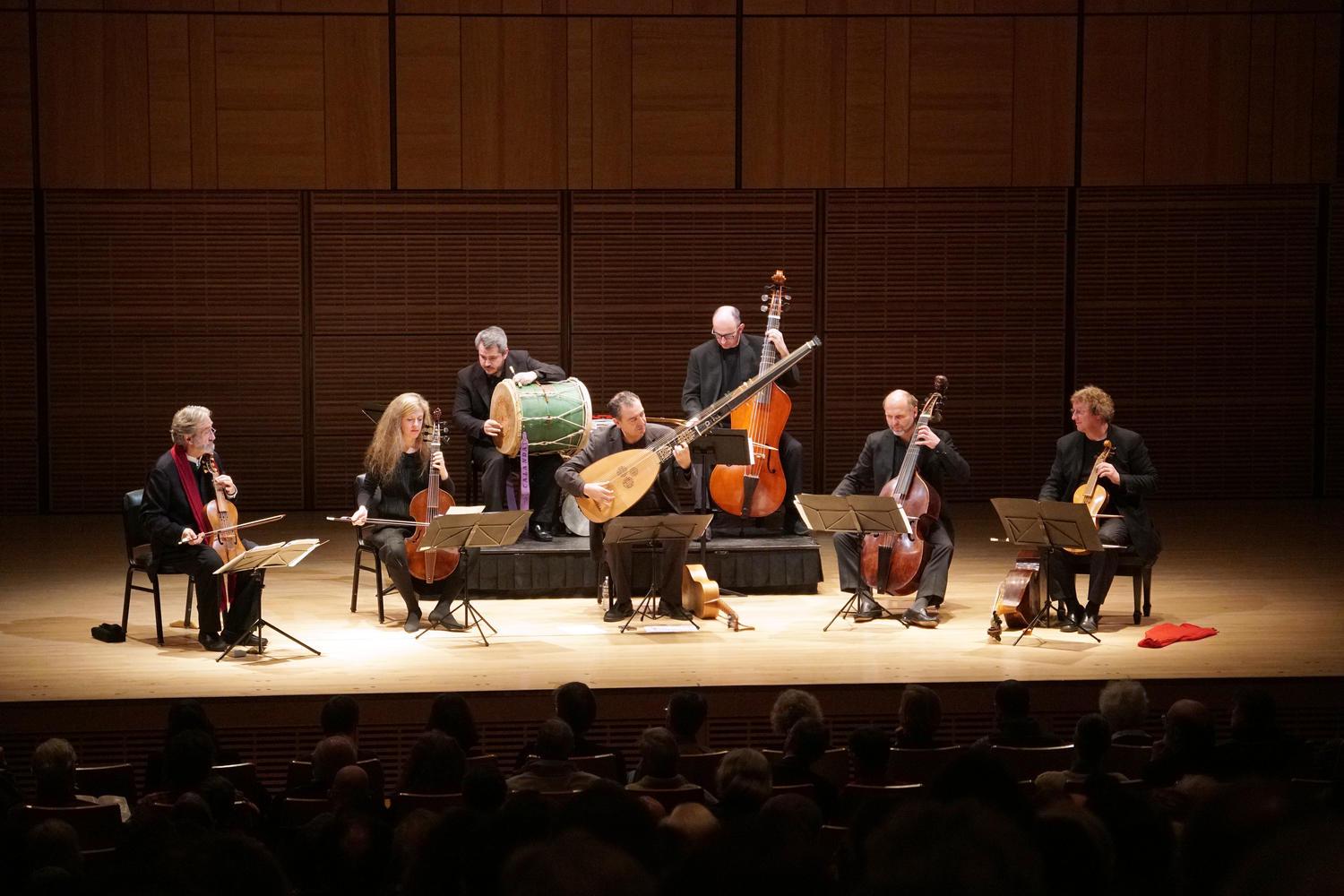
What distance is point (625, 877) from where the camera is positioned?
1348 millimetres

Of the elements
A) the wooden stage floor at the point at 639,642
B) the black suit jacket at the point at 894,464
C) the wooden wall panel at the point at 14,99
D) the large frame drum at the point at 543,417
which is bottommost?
the wooden stage floor at the point at 639,642

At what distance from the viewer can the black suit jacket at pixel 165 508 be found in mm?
6605

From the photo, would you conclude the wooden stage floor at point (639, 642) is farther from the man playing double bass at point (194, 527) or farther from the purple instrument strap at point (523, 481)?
the purple instrument strap at point (523, 481)

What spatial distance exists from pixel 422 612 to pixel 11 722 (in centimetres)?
237

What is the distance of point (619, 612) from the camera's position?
7328mm

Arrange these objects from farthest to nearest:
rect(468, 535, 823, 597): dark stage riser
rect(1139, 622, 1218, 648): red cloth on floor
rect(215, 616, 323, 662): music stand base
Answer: rect(468, 535, 823, 597): dark stage riser < rect(1139, 622, 1218, 648): red cloth on floor < rect(215, 616, 323, 662): music stand base

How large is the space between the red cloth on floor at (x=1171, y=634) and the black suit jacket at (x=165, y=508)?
4.37 meters

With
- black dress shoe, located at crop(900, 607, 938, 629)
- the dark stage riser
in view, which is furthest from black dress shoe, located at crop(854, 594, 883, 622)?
the dark stage riser

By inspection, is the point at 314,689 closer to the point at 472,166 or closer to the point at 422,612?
the point at 422,612

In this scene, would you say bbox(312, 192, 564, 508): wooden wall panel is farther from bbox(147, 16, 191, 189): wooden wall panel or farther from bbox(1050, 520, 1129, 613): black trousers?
bbox(1050, 520, 1129, 613): black trousers

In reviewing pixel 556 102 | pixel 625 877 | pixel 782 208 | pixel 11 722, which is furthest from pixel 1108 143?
pixel 625 877

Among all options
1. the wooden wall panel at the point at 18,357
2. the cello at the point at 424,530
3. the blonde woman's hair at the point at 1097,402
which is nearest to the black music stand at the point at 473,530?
the cello at the point at 424,530

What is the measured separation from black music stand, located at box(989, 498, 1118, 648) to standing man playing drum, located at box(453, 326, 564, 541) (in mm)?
2755

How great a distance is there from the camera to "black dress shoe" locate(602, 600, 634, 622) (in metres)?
7.30
